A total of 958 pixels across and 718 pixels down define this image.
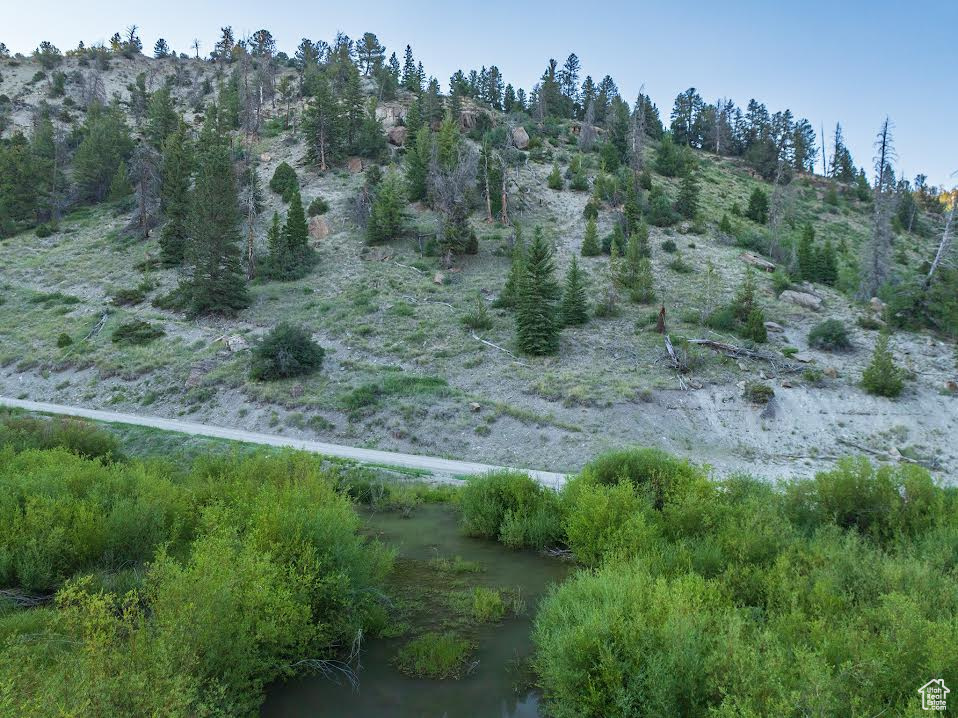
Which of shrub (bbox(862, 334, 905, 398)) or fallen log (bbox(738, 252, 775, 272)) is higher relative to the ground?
fallen log (bbox(738, 252, 775, 272))

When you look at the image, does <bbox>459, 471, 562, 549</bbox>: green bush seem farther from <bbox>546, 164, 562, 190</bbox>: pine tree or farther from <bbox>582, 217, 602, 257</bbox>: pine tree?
<bbox>546, 164, 562, 190</bbox>: pine tree

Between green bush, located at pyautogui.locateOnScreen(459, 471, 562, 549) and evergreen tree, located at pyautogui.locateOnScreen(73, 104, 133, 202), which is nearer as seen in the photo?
green bush, located at pyautogui.locateOnScreen(459, 471, 562, 549)

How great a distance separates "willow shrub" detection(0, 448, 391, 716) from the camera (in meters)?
5.25

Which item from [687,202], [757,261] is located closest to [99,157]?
[687,202]

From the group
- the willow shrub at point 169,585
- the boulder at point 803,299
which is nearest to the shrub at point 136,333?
the willow shrub at point 169,585

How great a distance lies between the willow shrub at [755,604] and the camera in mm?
5504

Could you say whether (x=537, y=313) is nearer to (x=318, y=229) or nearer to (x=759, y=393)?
(x=759, y=393)

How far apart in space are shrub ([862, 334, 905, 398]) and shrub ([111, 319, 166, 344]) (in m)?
38.0

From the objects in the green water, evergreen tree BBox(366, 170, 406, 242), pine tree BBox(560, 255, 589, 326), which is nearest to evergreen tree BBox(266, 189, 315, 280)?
evergreen tree BBox(366, 170, 406, 242)

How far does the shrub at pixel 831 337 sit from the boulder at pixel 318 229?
35966 millimetres

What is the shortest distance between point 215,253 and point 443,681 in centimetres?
3502

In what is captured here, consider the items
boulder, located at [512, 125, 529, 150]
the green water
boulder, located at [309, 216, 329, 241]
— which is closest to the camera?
the green water

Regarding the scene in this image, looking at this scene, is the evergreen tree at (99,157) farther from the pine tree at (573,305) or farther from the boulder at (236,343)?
the pine tree at (573,305)

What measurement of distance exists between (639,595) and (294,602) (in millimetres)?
4317
